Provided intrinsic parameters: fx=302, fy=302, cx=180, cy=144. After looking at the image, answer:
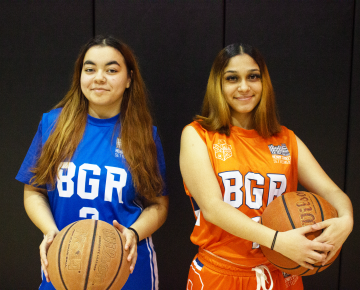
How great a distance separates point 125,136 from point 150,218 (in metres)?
0.45

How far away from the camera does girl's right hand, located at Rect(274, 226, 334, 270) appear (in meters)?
1.18

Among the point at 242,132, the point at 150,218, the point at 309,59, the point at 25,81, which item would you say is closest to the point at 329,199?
the point at 242,132

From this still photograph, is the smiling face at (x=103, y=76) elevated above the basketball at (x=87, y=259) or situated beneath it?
elevated above

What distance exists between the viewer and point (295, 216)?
1261mm

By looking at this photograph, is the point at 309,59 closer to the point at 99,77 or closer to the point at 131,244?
the point at 99,77

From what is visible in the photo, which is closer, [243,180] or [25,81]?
[243,180]

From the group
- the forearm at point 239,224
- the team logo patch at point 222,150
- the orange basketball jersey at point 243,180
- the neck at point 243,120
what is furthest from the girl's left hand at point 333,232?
the neck at point 243,120

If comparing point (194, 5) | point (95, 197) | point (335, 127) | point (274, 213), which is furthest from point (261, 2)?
point (95, 197)

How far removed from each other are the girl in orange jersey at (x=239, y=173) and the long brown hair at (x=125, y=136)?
19cm

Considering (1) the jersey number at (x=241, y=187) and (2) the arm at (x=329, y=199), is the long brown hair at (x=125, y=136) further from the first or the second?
(2) the arm at (x=329, y=199)

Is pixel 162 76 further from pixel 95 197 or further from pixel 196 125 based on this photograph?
pixel 95 197

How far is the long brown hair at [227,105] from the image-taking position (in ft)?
5.20

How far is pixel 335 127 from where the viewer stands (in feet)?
7.77

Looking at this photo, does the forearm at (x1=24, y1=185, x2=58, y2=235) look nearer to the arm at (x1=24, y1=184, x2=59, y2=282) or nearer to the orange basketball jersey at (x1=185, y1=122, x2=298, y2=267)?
the arm at (x1=24, y1=184, x2=59, y2=282)
